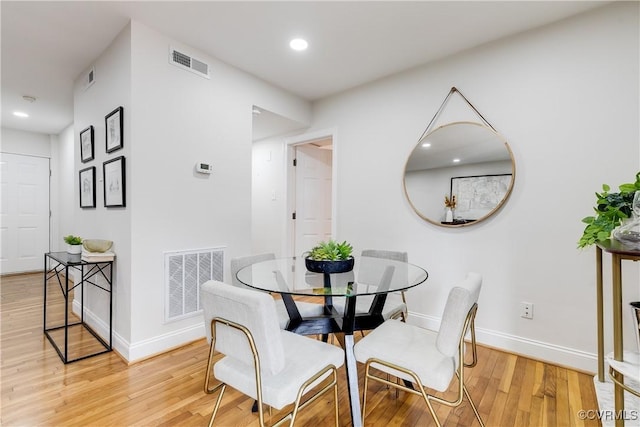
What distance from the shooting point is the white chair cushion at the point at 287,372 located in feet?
3.81

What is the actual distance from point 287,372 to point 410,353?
1.91ft

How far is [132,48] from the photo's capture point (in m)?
2.20

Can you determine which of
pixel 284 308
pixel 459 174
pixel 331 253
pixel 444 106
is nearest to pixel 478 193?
pixel 459 174

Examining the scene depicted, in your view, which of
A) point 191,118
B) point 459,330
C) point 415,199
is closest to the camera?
point 459,330

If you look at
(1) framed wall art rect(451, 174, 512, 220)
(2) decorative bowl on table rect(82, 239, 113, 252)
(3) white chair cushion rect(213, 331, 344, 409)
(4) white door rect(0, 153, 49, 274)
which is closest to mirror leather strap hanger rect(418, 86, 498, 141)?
(1) framed wall art rect(451, 174, 512, 220)

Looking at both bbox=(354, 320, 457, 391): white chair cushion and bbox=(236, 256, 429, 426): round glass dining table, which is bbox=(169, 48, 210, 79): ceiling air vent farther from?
bbox=(354, 320, 457, 391): white chair cushion

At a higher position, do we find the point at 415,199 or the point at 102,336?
the point at 415,199

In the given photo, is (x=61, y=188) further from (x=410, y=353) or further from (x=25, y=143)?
(x=410, y=353)

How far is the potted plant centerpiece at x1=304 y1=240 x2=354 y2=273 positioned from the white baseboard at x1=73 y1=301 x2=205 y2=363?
1.37 metres

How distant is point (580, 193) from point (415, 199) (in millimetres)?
1173

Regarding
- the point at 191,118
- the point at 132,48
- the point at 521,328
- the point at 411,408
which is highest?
the point at 132,48

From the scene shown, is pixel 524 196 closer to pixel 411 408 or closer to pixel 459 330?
pixel 459 330

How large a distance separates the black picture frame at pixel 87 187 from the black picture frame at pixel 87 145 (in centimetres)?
11

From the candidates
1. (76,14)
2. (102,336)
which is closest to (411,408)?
(102,336)
